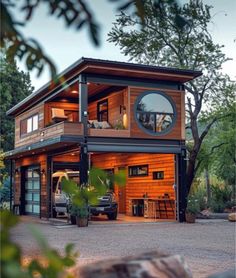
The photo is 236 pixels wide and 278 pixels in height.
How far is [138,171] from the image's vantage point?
21.6 meters

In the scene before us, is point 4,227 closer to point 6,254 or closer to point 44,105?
point 6,254

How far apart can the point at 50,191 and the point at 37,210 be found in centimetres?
228

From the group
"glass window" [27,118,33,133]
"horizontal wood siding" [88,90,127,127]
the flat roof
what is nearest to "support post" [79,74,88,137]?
the flat roof

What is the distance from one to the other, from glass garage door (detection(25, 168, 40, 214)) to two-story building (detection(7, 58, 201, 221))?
5 centimetres

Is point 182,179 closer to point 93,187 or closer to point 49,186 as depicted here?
point 49,186

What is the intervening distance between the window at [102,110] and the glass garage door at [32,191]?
398cm

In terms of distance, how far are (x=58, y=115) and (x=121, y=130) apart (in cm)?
411

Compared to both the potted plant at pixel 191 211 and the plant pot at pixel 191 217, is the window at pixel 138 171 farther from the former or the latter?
the plant pot at pixel 191 217

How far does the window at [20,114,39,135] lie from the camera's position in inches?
892

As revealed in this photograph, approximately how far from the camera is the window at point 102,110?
2094 cm

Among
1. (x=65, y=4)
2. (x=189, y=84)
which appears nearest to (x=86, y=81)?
(x=189, y=84)

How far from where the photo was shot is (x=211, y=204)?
21.7 meters

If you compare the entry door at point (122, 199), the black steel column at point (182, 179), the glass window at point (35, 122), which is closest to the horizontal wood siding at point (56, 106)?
the glass window at point (35, 122)

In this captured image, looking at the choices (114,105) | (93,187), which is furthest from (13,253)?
(114,105)
